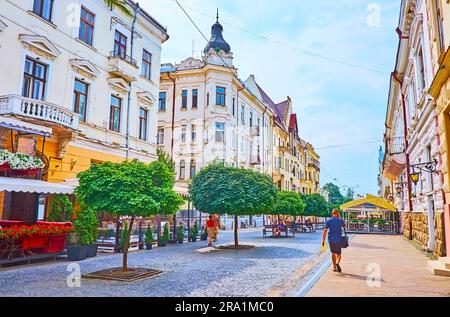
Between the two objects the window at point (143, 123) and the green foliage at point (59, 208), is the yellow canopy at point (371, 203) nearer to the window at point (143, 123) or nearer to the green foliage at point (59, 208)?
the window at point (143, 123)

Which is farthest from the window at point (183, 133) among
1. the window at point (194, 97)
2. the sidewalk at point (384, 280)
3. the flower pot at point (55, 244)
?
the sidewalk at point (384, 280)

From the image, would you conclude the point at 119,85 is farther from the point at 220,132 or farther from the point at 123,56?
the point at 220,132

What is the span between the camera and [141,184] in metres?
9.59

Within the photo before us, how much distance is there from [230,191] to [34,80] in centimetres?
965

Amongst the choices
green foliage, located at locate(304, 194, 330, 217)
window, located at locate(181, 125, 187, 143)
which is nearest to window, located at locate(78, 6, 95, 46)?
window, located at locate(181, 125, 187, 143)

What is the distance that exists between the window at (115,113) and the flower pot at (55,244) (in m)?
9.21

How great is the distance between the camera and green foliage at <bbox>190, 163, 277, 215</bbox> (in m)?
15.6

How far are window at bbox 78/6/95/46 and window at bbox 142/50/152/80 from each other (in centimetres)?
469

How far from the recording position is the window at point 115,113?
20.6 metres

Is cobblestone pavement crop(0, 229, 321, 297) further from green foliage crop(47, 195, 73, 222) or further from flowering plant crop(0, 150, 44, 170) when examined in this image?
flowering plant crop(0, 150, 44, 170)

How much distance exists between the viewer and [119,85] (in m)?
20.7

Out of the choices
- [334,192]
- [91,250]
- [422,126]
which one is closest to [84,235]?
[91,250]

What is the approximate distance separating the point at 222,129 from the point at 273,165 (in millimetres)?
13734

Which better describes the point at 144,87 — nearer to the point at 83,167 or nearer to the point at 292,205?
the point at 83,167
